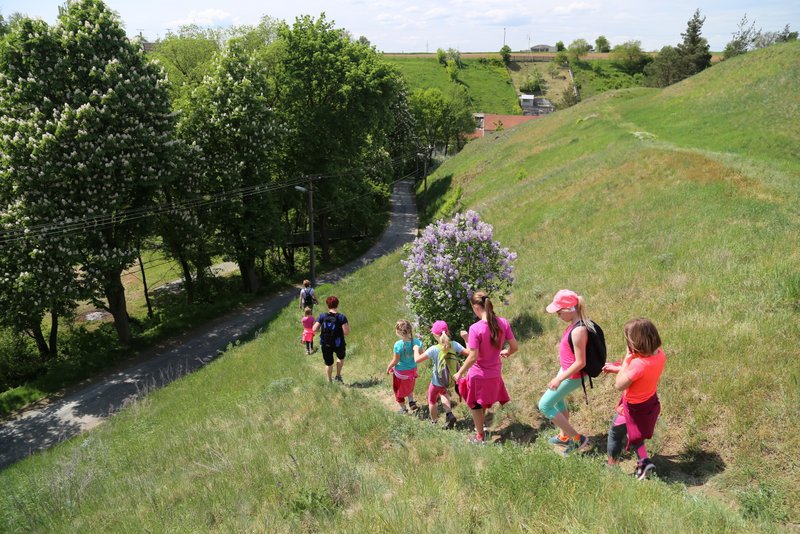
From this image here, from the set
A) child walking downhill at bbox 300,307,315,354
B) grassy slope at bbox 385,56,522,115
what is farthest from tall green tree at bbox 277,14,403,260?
grassy slope at bbox 385,56,522,115

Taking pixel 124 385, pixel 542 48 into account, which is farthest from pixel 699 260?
pixel 542 48

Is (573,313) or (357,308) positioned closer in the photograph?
(573,313)

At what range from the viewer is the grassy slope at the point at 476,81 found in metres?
120

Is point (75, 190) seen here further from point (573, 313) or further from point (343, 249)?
point (343, 249)

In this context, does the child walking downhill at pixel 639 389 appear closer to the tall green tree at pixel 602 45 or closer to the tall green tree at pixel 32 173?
the tall green tree at pixel 32 173

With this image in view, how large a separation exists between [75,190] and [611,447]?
2107cm

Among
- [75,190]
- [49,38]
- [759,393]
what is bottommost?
[759,393]

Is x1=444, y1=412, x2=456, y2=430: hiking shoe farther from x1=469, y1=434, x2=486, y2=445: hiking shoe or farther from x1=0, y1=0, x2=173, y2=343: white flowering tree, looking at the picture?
x1=0, y1=0, x2=173, y2=343: white flowering tree

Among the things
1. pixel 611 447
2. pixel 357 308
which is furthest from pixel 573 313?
pixel 357 308

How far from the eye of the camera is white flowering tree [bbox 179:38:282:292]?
26.2 meters

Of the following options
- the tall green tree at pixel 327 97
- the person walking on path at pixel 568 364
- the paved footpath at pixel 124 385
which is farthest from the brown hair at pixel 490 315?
the tall green tree at pixel 327 97

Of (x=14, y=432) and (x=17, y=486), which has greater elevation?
(x=17, y=486)

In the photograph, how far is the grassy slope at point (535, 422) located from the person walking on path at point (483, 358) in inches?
24.8

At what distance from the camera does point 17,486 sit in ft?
33.9
